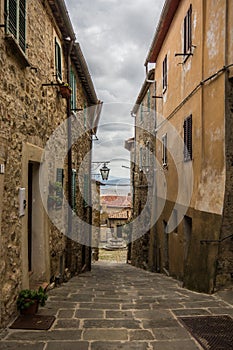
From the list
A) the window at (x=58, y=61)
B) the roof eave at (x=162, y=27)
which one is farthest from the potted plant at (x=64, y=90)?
the roof eave at (x=162, y=27)

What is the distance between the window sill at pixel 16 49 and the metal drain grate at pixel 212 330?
456 cm

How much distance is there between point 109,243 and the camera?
28.5 metres

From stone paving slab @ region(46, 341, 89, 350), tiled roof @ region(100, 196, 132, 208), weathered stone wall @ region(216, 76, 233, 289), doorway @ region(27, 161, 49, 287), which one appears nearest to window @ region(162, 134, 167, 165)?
weathered stone wall @ region(216, 76, 233, 289)

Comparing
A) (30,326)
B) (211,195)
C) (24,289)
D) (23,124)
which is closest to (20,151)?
(23,124)

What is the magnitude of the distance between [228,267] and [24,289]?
3.73 metres

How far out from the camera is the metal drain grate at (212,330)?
4.16 m

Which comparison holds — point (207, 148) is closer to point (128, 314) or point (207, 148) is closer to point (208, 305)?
point (208, 305)

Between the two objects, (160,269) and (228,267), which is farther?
(160,269)

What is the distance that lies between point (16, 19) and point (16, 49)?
1.90 feet

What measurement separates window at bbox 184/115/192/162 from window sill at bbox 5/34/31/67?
4.79 meters

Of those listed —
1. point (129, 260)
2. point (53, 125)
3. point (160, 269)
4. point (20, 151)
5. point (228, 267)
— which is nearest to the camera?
point (20, 151)

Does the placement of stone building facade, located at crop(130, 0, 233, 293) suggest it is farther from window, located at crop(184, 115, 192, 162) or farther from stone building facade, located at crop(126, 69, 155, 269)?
stone building facade, located at crop(126, 69, 155, 269)

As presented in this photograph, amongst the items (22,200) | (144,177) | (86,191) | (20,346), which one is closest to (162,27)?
(86,191)

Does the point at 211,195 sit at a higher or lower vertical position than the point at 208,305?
higher
